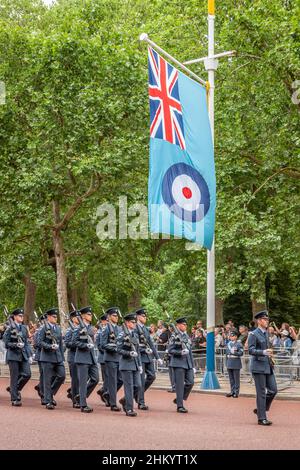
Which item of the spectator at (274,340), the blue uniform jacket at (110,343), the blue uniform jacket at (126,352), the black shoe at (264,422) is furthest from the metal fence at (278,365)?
the black shoe at (264,422)

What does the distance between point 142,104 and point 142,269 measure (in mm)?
8265

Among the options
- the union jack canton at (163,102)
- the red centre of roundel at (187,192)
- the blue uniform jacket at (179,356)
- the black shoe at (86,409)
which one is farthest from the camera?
the red centre of roundel at (187,192)

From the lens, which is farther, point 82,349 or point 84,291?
point 84,291

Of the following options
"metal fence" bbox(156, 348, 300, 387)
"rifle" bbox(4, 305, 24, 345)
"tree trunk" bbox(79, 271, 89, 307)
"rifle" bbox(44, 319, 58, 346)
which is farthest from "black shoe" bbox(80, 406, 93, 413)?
"tree trunk" bbox(79, 271, 89, 307)

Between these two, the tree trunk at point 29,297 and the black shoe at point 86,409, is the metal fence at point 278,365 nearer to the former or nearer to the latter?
the black shoe at point 86,409

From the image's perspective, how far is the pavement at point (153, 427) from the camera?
1296cm

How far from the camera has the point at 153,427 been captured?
1517 cm

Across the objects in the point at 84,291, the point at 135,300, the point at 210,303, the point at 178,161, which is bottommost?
the point at 210,303

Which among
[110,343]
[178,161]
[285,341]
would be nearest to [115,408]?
[110,343]

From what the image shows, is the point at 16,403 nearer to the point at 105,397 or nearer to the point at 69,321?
the point at 105,397

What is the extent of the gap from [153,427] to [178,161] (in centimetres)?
729

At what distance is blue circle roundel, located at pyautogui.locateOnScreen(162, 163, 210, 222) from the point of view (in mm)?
19922

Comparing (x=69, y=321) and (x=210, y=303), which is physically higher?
(x=210, y=303)

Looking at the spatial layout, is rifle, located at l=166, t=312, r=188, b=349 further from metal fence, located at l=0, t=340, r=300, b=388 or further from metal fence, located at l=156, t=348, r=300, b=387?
metal fence, located at l=156, t=348, r=300, b=387
